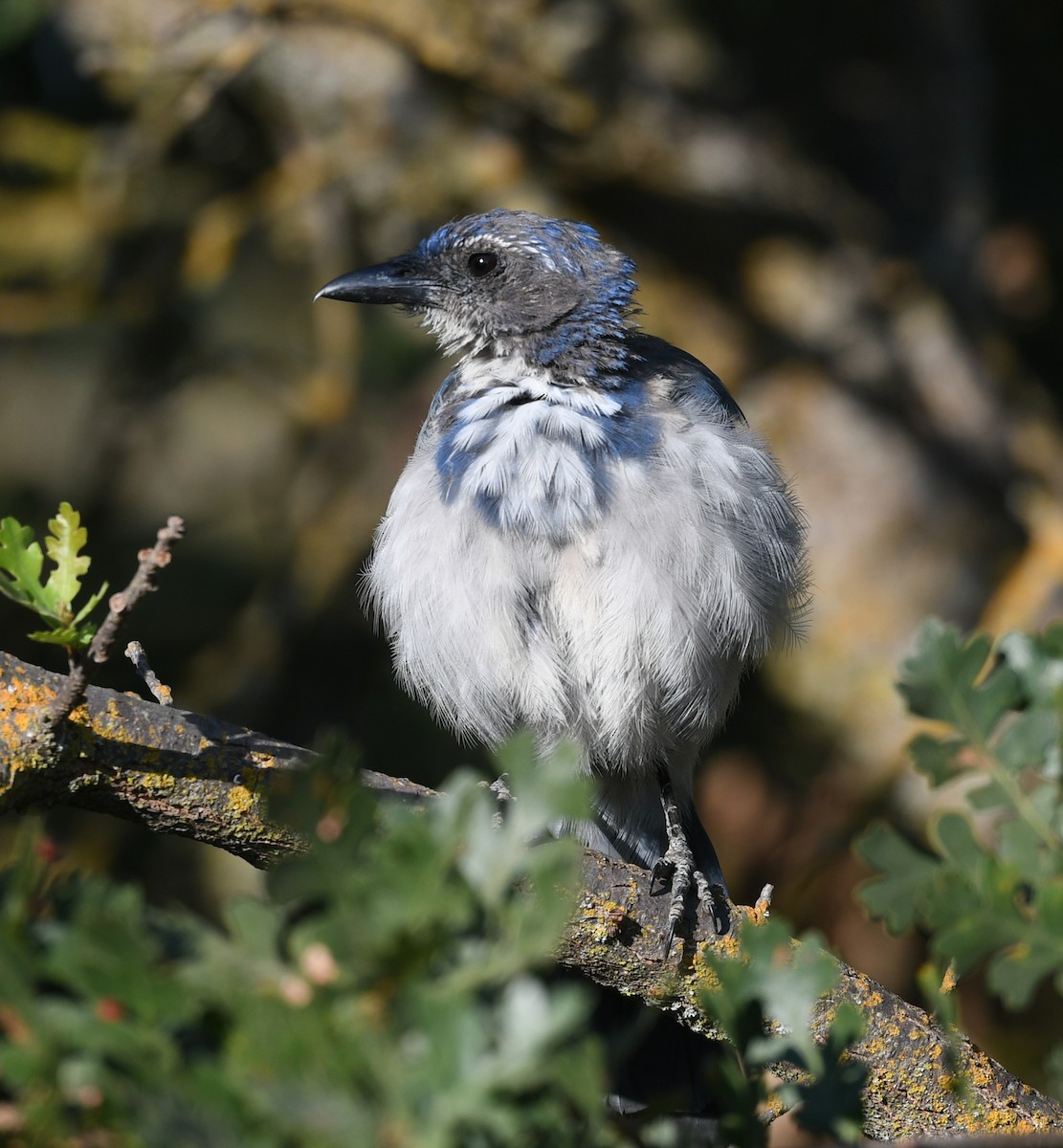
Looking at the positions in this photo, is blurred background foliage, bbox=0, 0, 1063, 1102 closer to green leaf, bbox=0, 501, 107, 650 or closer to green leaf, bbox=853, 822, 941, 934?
green leaf, bbox=0, 501, 107, 650

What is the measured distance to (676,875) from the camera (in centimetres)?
306

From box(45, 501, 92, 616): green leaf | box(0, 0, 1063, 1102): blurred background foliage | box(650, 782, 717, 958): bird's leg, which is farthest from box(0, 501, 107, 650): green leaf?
box(0, 0, 1063, 1102): blurred background foliage

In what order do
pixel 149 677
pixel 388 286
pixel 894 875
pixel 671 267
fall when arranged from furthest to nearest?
pixel 671 267
pixel 388 286
pixel 149 677
pixel 894 875

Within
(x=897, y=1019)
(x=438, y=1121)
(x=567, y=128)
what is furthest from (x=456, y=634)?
(x=567, y=128)

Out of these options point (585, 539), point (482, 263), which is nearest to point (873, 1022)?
point (585, 539)

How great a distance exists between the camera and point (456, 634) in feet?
11.4

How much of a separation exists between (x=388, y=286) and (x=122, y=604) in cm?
252

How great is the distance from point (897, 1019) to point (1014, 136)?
5196mm

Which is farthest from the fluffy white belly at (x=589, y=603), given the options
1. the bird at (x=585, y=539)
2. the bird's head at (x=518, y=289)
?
the bird's head at (x=518, y=289)

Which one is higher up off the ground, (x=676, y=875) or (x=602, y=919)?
(x=602, y=919)

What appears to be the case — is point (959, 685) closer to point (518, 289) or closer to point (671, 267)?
point (518, 289)

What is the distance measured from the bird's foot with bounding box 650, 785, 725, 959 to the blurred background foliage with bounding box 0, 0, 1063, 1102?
7.11 feet

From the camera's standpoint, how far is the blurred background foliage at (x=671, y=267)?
559cm

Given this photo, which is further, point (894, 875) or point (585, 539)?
point (585, 539)
